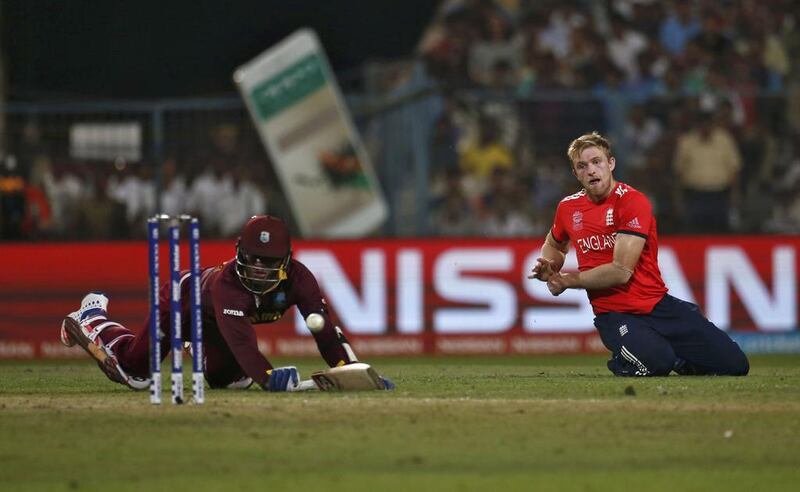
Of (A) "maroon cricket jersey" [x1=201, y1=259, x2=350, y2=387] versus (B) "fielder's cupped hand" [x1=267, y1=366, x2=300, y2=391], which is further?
(B) "fielder's cupped hand" [x1=267, y1=366, x2=300, y2=391]

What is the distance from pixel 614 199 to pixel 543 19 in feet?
32.3

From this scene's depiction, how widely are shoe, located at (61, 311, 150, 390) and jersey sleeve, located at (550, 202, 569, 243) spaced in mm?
3441

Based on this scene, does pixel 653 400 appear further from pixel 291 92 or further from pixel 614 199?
pixel 291 92

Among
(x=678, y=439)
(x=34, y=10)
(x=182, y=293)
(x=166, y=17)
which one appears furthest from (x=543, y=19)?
(x=678, y=439)

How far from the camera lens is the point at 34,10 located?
22.1 metres

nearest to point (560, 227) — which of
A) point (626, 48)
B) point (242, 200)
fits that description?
point (242, 200)

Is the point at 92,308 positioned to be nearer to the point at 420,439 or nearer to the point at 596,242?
the point at 596,242

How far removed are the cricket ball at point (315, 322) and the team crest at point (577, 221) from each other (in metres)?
2.50

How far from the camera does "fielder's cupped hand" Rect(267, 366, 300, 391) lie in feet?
33.2

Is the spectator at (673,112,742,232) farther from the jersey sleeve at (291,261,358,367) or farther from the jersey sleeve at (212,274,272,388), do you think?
the jersey sleeve at (212,274,272,388)

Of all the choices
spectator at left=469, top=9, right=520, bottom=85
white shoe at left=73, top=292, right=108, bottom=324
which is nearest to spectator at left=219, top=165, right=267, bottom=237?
spectator at left=469, top=9, right=520, bottom=85

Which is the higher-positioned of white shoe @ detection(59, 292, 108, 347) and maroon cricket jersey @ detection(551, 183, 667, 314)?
maroon cricket jersey @ detection(551, 183, 667, 314)

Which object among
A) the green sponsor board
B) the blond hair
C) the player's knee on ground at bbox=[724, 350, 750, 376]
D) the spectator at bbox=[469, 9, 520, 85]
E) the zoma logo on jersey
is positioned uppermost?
the spectator at bbox=[469, 9, 520, 85]

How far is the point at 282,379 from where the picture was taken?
10.1 m
